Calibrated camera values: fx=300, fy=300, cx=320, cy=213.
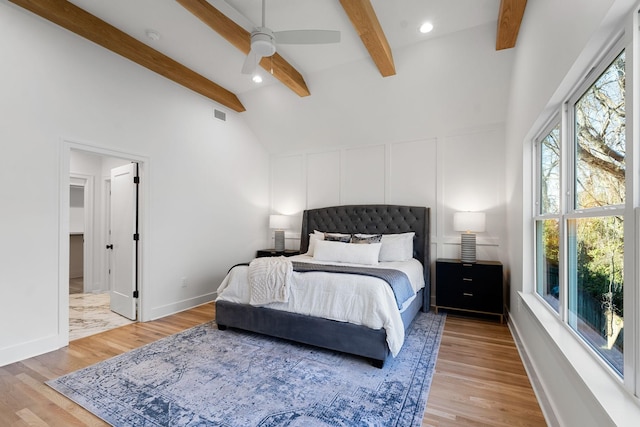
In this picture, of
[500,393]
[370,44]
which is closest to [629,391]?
[500,393]

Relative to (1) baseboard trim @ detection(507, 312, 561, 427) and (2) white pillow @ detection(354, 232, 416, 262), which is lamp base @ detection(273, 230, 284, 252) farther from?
(1) baseboard trim @ detection(507, 312, 561, 427)

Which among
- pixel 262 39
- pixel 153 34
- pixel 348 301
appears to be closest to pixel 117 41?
pixel 153 34

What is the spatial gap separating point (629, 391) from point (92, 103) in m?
4.67

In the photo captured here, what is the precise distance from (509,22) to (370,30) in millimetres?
1326

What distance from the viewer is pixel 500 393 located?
7.22 ft

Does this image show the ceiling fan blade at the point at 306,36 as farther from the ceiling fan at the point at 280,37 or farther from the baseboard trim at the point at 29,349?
the baseboard trim at the point at 29,349

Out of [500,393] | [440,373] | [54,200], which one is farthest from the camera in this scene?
[54,200]

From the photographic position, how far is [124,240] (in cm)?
399

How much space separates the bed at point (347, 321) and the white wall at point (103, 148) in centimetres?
124

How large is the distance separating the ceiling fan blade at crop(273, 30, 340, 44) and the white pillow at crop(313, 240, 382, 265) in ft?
8.21

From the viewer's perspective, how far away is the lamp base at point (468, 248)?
398 cm

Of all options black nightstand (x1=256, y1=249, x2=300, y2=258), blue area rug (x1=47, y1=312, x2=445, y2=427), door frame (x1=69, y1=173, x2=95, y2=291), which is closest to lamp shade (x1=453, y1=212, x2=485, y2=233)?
blue area rug (x1=47, y1=312, x2=445, y2=427)

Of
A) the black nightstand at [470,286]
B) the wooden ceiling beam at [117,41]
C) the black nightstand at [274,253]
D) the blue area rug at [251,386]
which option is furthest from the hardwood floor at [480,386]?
the wooden ceiling beam at [117,41]

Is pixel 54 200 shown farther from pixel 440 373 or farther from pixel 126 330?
pixel 440 373
